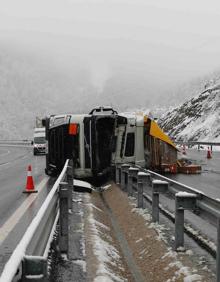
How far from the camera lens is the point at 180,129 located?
6938 cm

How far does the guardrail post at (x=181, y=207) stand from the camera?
643 cm

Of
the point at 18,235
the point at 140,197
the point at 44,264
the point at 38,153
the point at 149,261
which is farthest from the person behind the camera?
the point at 38,153

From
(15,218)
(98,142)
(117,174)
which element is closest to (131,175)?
(15,218)

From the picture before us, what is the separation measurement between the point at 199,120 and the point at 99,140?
1977 inches

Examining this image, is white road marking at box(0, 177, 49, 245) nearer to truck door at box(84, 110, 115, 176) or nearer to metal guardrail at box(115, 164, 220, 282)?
metal guardrail at box(115, 164, 220, 282)

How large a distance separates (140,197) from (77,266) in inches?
168

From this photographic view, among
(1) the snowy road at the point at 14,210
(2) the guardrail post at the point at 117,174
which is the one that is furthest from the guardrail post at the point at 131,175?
(2) the guardrail post at the point at 117,174

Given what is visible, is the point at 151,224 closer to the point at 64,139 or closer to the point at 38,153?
the point at 64,139

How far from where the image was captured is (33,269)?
2.86 m

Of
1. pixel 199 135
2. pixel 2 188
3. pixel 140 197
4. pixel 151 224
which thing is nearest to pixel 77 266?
pixel 151 224

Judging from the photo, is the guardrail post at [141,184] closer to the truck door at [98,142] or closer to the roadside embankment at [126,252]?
the roadside embankment at [126,252]

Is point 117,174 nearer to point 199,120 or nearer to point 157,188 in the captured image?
point 157,188

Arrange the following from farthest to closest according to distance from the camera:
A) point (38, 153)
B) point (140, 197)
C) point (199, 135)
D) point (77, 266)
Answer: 1. point (199, 135)
2. point (38, 153)
3. point (140, 197)
4. point (77, 266)

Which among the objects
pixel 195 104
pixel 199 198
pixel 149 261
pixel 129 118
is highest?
pixel 195 104
